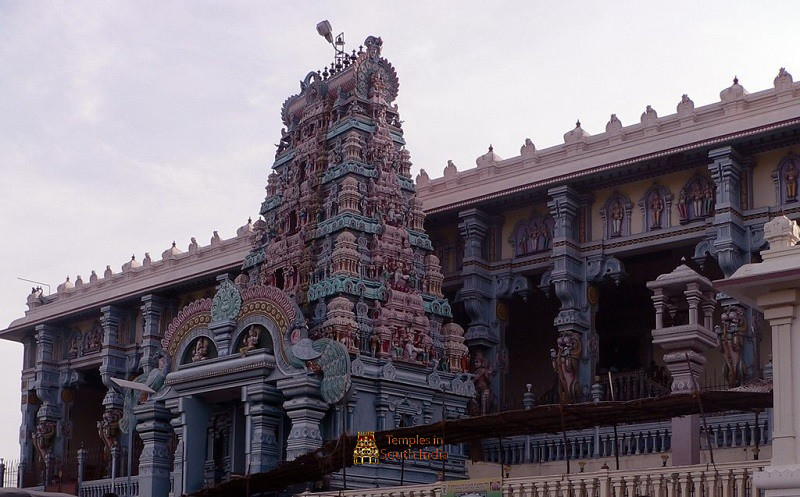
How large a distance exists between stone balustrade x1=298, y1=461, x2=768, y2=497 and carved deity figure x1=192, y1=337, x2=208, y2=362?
10.7m

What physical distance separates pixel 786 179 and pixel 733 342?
371 cm

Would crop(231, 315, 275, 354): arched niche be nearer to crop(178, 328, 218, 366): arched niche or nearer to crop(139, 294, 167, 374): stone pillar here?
crop(178, 328, 218, 366): arched niche

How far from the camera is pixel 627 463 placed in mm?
27172

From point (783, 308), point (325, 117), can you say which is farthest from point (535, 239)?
point (783, 308)

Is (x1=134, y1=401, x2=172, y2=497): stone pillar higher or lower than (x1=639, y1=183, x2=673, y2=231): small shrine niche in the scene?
lower

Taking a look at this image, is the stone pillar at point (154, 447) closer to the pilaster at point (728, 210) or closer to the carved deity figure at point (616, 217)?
the carved deity figure at point (616, 217)

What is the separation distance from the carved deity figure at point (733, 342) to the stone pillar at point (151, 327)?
1794 centimetres

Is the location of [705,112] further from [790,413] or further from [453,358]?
[790,413]

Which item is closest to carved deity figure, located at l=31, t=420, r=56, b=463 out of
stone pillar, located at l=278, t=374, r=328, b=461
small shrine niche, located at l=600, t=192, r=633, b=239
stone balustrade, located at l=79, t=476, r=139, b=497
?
stone balustrade, located at l=79, t=476, r=139, b=497

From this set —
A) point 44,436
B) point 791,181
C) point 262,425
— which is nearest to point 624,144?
point 791,181

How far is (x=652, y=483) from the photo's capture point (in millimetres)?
17953

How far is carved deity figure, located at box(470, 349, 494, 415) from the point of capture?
30.7 m

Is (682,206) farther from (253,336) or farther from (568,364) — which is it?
(253,336)

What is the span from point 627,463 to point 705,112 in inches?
306
